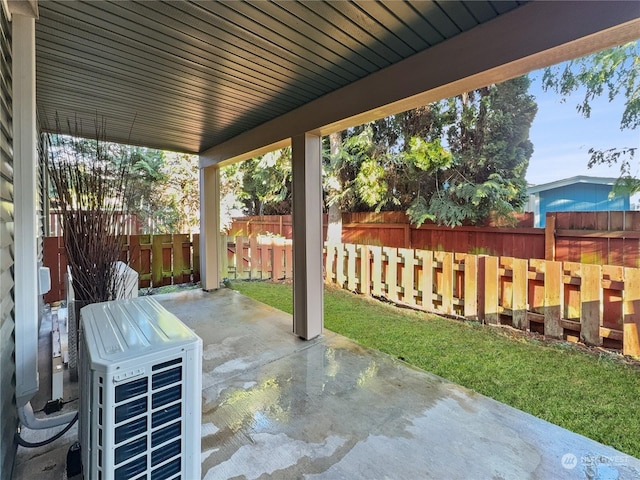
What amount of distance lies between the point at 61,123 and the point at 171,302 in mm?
2814

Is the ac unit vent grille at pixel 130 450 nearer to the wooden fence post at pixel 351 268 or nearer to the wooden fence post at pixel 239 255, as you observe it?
the wooden fence post at pixel 351 268

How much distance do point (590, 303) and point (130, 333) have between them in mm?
3829

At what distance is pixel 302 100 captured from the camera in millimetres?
3191

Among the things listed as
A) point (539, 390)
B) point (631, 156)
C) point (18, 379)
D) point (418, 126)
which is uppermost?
point (418, 126)

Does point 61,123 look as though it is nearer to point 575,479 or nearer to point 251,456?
point 251,456

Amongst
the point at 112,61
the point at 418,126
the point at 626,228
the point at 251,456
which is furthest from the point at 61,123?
the point at 626,228

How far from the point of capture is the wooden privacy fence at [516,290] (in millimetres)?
2885

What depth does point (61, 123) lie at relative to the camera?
149 inches

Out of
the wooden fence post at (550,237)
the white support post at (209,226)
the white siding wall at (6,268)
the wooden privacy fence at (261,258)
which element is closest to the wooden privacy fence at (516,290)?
the wooden fence post at (550,237)

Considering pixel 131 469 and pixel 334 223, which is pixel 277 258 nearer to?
pixel 334 223

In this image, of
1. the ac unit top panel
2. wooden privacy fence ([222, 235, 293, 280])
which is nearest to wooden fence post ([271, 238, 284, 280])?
wooden privacy fence ([222, 235, 293, 280])

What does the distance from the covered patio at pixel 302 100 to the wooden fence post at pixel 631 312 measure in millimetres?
1539

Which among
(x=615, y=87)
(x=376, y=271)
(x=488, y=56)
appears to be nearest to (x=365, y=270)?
(x=376, y=271)

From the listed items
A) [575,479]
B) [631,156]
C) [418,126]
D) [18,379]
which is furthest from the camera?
[418,126]
